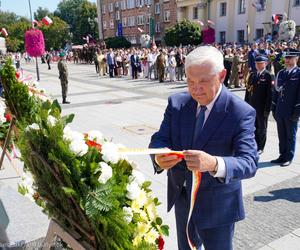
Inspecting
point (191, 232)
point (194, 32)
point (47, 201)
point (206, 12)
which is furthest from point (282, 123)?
point (206, 12)

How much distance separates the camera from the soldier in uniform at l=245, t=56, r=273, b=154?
6.39m

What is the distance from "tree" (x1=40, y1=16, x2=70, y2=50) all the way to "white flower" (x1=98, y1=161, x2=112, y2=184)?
73450 mm

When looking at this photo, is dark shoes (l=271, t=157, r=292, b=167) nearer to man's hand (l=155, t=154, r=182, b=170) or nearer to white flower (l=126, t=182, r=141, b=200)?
man's hand (l=155, t=154, r=182, b=170)

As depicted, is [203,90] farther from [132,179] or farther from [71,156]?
[71,156]

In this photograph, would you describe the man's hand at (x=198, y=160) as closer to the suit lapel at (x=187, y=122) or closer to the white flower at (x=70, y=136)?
the suit lapel at (x=187, y=122)

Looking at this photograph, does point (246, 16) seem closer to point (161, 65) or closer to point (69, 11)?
point (161, 65)

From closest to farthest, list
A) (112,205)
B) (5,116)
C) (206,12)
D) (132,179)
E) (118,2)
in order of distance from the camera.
Answer: (112,205)
(132,179)
(5,116)
(206,12)
(118,2)

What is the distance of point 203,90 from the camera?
2.07 m

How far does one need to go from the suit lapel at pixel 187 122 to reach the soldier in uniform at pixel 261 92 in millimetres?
4436

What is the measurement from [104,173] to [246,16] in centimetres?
4489

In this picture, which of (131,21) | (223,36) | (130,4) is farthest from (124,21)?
(223,36)

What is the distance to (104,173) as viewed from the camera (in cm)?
170

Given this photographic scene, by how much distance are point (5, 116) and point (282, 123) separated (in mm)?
4706

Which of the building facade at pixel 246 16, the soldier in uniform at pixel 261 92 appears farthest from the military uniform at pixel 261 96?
the building facade at pixel 246 16
